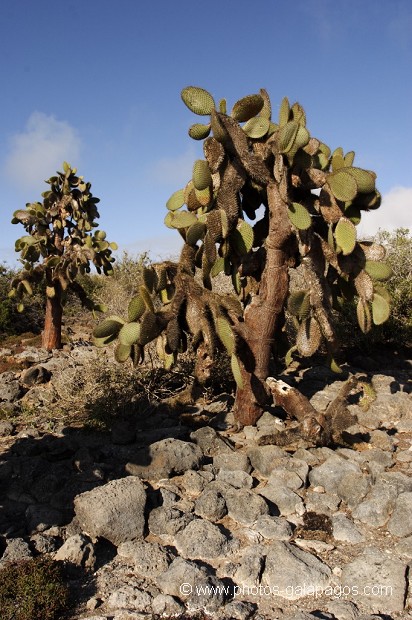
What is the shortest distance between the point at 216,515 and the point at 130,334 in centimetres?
156

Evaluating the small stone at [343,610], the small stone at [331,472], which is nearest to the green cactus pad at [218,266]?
the small stone at [331,472]

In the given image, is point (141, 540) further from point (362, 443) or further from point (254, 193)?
point (254, 193)

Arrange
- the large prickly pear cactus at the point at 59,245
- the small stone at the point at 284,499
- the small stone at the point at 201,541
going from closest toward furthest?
the small stone at the point at 201,541 → the small stone at the point at 284,499 → the large prickly pear cactus at the point at 59,245

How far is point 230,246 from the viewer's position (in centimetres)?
488

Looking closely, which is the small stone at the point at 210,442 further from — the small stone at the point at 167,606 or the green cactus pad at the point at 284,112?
the green cactus pad at the point at 284,112

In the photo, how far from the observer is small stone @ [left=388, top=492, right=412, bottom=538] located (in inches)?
141

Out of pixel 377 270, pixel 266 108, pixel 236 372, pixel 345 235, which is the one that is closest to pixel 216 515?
pixel 236 372

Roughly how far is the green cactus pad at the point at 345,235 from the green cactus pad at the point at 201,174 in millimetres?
1188

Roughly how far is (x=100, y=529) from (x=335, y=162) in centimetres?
362

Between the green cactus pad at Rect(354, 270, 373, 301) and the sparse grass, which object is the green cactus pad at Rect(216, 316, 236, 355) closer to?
the green cactus pad at Rect(354, 270, 373, 301)

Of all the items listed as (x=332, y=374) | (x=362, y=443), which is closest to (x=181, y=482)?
(x=362, y=443)

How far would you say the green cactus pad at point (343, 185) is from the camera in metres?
4.45

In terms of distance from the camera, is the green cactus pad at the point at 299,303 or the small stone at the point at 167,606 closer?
the small stone at the point at 167,606

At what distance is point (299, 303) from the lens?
473 centimetres
